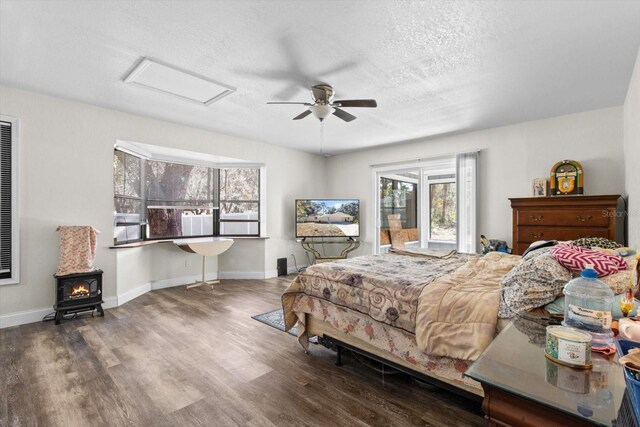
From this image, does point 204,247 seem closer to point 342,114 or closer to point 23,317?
point 23,317

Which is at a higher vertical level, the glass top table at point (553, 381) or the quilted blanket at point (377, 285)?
the glass top table at point (553, 381)

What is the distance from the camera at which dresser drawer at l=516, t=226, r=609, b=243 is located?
116 inches

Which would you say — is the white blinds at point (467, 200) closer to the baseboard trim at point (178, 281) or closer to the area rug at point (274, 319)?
the area rug at point (274, 319)

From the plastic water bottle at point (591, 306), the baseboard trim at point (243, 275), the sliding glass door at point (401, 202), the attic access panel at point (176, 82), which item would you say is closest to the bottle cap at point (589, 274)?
the plastic water bottle at point (591, 306)

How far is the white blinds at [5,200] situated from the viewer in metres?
2.91

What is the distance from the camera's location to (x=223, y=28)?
1.97m

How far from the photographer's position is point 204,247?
4.32m

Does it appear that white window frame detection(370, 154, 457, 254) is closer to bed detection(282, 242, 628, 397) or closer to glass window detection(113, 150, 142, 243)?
bed detection(282, 242, 628, 397)

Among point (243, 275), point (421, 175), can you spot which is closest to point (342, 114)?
point (421, 175)

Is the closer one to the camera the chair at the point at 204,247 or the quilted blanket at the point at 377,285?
the quilted blanket at the point at 377,285

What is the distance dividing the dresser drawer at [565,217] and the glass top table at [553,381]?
9.45 ft

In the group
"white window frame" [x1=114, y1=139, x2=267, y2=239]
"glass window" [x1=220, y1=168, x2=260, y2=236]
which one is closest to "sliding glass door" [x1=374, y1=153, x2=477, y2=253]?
"white window frame" [x1=114, y1=139, x2=267, y2=239]

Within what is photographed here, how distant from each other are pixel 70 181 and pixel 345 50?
3.32m

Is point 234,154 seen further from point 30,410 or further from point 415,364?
point 415,364
